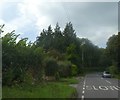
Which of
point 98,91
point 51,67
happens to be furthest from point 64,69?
point 98,91

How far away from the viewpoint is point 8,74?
55.0 ft

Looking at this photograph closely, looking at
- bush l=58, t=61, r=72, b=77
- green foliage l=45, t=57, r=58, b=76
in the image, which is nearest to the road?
green foliage l=45, t=57, r=58, b=76

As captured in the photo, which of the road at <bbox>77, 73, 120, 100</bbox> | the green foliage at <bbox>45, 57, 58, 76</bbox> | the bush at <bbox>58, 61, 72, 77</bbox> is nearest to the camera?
the road at <bbox>77, 73, 120, 100</bbox>

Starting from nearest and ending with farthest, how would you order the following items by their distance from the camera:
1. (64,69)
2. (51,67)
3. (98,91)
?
1. (98,91)
2. (51,67)
3. (64,69)

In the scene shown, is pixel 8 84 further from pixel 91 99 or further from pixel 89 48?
pixel 89 48

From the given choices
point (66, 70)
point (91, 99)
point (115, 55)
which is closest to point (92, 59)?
point (115, 55)

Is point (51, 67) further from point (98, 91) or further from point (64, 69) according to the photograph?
point (98, 91)

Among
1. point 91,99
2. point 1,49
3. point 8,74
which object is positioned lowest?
point 91,99

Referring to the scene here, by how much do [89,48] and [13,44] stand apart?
388ft

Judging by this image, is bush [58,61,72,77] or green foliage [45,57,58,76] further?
bush [58,61,72,77]

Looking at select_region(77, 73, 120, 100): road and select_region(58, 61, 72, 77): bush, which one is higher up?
select_region(58, 61, 72, 77): bush

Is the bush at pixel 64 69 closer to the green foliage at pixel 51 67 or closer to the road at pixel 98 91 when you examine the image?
the green foliage at pixel 51 67

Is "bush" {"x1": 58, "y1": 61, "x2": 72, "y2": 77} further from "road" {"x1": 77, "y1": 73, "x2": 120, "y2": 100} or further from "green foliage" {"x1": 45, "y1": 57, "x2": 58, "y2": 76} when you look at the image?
"road" {"x1": 77, "y1": 73, "x2": 120, "y2": 100}

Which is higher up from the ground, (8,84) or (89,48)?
(89,48)
